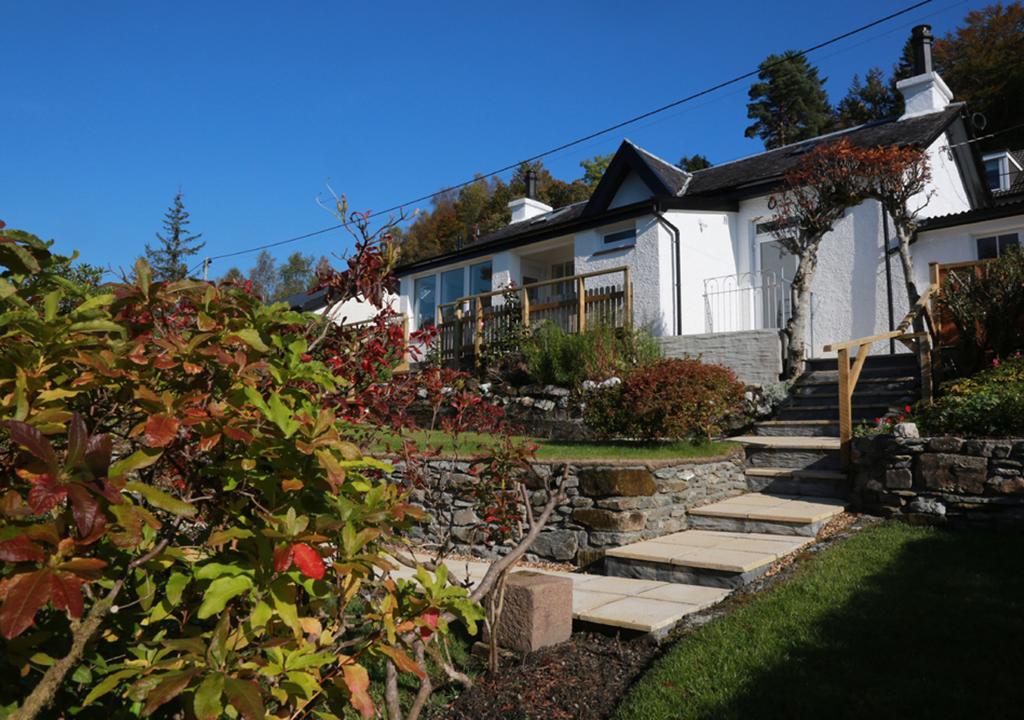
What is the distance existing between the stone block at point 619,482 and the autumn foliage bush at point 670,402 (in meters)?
1.34

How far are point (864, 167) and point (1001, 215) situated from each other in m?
2.80

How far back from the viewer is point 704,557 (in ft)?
18.7

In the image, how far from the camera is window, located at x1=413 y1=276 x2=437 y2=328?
2159 centimetres

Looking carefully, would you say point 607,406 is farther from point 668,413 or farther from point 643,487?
point 643,487

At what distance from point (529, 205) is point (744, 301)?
10.1m

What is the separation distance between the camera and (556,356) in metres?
12.0

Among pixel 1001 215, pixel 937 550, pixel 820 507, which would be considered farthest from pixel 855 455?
pixel 1001 215

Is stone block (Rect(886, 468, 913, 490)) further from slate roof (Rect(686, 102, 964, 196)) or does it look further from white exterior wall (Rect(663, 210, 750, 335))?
slate roof (Rect(686, 102, 964, 196))

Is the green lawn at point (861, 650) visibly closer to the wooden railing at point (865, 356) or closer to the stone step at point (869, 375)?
the wooden railing at point (865, 356)

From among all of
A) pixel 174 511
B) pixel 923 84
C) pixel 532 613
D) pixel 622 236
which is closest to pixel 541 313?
pixel 622 236

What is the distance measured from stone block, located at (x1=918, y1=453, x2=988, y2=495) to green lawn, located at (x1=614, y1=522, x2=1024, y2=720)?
1034mm

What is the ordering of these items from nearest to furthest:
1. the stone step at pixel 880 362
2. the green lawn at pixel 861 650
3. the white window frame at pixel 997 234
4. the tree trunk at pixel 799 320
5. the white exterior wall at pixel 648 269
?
1. the green lawn at pixel 861 650
2. the stone step at pixel 880 362
3. the tree trunk at pixel 799 320
4. the white window frame at pixel 997 234
5. the white exterior wall at pixel 648 269

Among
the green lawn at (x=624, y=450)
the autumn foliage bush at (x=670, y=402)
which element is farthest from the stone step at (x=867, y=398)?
the green lawn at (x=624, y=450)

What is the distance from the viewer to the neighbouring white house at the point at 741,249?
13.0 m
